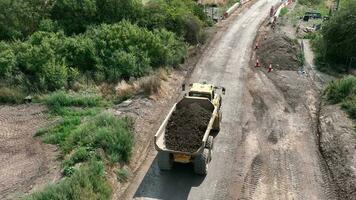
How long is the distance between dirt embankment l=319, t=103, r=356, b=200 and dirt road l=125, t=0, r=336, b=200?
0.45 m

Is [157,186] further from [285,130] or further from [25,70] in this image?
[25,70]

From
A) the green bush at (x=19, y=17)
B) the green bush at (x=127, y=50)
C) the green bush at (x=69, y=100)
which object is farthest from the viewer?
the green bush at (x=19, y=17)

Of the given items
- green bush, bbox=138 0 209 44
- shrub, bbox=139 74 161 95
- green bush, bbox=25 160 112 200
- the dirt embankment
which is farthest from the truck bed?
green bush, bbox=138 0 209 44

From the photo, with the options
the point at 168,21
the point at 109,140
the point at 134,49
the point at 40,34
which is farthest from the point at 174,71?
the point at 109,140

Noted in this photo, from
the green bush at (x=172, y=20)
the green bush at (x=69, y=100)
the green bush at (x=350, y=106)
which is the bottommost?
the green bush at (x=350, y=106)

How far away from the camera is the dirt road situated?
1750cm

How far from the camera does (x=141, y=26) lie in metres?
33.6

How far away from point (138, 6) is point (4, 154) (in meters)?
18.5

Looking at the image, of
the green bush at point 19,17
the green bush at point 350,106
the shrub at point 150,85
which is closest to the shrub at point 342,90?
the green bush at point 350,106

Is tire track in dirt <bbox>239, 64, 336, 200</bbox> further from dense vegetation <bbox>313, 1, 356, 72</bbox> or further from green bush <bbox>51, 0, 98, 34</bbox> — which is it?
green bush <bbox>51, 0, 98, 34</bbox>

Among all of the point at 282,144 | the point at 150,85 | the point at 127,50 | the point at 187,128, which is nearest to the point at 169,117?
the point at 187,128

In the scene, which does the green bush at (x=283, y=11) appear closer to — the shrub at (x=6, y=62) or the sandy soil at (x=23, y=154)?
the shrub at (x=6, y=62)

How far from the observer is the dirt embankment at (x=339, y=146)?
58.7 ft

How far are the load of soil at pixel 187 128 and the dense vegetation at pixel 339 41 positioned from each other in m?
16.3
